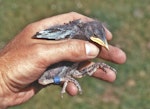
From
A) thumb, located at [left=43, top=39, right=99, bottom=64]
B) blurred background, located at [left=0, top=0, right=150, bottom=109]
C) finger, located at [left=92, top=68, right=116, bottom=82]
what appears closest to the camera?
thumb, located at [left=43, top=39, right=99, bottom=64]

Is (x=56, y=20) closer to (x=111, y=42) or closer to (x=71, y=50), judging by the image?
(x=71, y=50)

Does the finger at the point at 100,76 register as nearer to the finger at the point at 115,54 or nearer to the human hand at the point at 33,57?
the human hand at the point at 33,57

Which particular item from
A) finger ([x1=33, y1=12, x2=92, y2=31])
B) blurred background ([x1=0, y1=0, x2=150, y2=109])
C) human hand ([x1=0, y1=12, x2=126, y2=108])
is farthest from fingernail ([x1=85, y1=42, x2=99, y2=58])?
blurred background ([x1=0, y1=0, x2=150, y2=109])

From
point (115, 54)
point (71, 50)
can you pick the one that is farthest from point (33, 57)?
point (115, 54)

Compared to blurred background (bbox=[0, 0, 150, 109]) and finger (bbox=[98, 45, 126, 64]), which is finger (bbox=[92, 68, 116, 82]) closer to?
finger (bbox=[98, 45, 126, 64])

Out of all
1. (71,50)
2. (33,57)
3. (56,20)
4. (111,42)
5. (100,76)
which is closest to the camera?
(71,50)

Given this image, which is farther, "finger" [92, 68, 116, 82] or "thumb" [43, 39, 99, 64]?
"finger" [92, 68, 116, 82]

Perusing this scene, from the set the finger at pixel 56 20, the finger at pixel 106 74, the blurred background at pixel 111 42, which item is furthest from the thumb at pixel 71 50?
the blurred background at pixel 111 42
